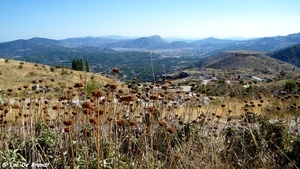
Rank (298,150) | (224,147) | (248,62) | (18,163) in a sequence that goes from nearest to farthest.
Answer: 1. (18,163)
2. (298,150)
3. (224,147)
4. (248,62)

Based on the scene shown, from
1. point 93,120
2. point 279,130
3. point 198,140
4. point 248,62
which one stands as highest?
point 93,120

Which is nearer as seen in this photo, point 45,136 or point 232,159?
point 45,136

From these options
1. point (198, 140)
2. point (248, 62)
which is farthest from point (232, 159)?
A: point (248, 62)

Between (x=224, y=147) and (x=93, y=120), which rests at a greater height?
(x=93, y=120)

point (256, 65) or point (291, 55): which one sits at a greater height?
point (291, 55)

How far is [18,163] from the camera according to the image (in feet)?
9.00

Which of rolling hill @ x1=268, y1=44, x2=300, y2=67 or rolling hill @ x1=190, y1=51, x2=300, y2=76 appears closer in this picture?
rolling hill @ x1=190, y1=51, x2=300, y2=76

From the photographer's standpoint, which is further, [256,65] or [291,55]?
[291,55]

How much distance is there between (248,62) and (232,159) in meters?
140

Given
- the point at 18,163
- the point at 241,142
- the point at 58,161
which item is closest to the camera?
the point at 18,163

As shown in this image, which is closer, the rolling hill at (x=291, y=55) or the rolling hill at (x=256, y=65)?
the rolling hill at (x=256, y=65)

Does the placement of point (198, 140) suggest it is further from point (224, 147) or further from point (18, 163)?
point (18, 163)

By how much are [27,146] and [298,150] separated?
337cm

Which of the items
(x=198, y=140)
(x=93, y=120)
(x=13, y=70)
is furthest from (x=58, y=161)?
(x=13, y=70)
